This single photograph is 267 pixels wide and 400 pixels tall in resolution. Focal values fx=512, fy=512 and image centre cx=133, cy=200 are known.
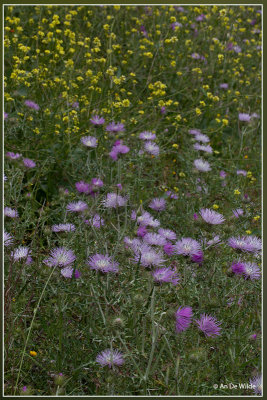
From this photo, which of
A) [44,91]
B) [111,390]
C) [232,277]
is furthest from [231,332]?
[44,91]

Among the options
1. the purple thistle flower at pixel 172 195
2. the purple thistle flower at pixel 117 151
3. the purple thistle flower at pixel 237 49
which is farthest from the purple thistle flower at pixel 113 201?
the purple thistle flower at pixel 237 49

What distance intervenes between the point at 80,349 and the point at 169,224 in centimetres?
61

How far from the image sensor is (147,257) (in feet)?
3.59

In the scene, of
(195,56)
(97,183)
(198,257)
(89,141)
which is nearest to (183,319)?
(198,257)

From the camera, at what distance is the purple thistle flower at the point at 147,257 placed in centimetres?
108

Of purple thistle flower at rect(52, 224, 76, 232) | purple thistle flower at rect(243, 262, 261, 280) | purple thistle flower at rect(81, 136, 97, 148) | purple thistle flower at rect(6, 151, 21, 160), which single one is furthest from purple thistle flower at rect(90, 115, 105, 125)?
purple thistle flower at rect(243, 262, 261, 280)

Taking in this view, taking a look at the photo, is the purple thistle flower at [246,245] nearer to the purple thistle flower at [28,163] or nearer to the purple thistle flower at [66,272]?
the purple thistle flower at [66,272]

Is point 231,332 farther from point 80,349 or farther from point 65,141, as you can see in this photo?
point 65,141

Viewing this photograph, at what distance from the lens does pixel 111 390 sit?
1.00 m

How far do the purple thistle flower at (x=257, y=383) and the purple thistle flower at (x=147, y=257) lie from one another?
307 mm

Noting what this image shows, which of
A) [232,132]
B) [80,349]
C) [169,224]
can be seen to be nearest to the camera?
[80,349]

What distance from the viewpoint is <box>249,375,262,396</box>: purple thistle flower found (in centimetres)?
105

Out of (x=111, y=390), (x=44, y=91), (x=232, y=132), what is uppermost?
(x=44, y=91)

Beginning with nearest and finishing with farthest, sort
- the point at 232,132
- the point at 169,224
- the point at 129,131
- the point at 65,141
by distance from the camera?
1. the point at 169,224
2. the point at 65,141
3. the point at 129,131
4. the point at 232,132
